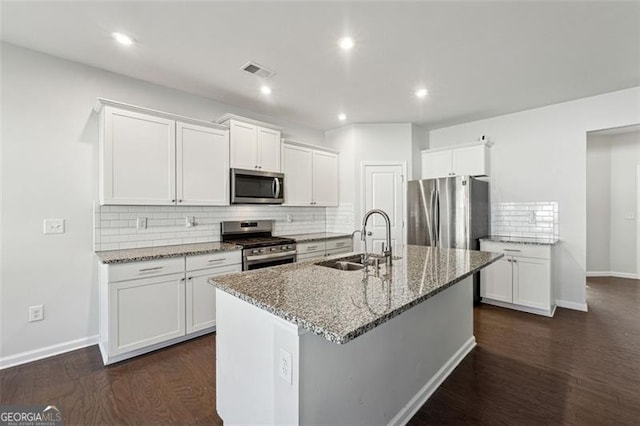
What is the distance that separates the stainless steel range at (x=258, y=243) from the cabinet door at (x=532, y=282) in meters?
2.84

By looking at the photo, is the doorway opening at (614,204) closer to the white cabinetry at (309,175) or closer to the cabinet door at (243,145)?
the white cabinetry at (309,175)

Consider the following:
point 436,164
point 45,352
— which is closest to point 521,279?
point 436,164

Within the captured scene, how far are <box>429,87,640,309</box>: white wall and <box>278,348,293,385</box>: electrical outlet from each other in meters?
4.21

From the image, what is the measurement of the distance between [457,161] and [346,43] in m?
2.80

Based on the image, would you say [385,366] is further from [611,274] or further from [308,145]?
[611,274]

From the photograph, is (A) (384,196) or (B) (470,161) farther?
(A) (384,196)

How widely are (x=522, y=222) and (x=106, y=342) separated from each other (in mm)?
5027

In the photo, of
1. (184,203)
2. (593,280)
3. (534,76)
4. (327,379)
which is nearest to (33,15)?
(184,203)

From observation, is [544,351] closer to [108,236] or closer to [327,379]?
[327,379]

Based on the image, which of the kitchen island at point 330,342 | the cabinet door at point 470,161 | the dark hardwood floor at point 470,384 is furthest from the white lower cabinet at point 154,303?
the cabinet door at point 470,161

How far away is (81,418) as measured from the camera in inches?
72.2

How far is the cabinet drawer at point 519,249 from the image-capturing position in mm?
3512

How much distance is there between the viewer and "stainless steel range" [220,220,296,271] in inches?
127

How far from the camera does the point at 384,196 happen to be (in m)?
4.64
